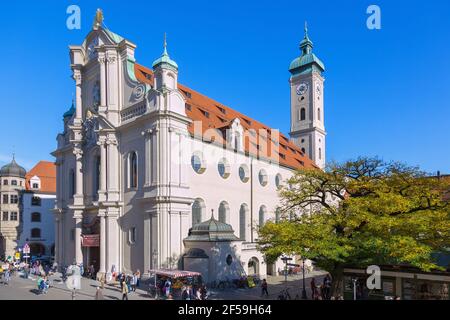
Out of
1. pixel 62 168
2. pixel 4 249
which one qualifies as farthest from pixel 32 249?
pixel 62 168

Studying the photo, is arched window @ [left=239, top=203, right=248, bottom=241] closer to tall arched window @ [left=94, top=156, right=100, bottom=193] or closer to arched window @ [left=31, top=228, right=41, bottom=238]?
tall arched window @ [left=94, top=156, right=100, bottom=193]

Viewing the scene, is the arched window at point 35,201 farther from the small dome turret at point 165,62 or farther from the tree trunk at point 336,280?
the tree trunk at point 336,280

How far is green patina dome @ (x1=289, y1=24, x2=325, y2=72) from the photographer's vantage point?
216ft

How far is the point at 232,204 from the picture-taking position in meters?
41.0

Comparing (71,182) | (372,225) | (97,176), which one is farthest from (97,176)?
(372,225)

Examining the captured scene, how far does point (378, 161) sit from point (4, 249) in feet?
185

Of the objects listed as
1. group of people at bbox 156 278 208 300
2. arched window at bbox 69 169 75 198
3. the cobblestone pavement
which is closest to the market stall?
group of people at bbox 156 278 208 300

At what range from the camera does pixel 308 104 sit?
6550cm

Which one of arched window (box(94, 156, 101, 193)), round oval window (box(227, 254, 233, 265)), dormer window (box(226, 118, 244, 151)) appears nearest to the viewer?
round oval window (box(227, 254, 233, 265))

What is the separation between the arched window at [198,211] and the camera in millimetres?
36838

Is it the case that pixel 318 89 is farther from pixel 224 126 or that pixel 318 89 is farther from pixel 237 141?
pixel 224 126

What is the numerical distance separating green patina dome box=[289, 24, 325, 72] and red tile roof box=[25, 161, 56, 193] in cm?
4347
